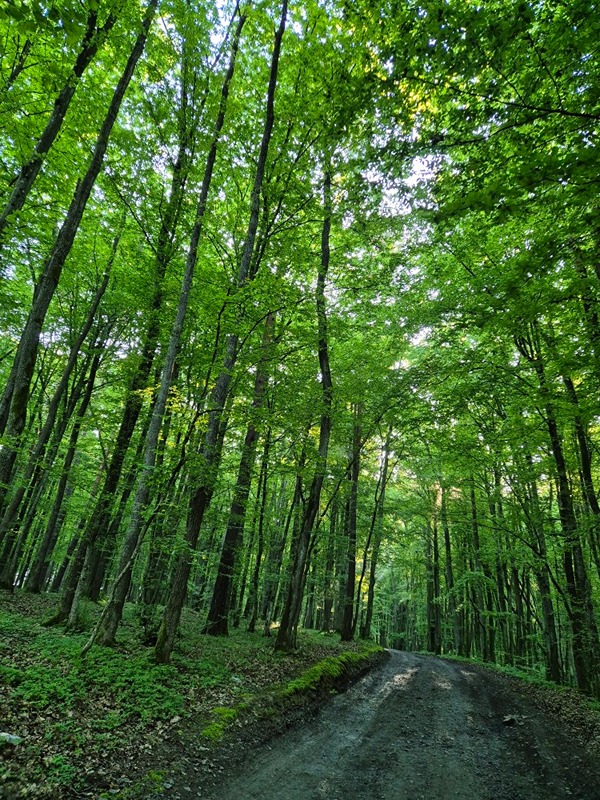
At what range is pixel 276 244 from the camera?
11594mm

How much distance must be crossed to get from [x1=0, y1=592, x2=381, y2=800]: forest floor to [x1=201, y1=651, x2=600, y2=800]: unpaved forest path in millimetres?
552

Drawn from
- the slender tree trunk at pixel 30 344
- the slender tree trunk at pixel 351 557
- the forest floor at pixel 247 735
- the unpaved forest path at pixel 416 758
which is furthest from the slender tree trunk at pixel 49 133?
the slender tree trunk at pixel 351 557

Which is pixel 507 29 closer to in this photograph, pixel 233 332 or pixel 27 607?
pixel 233 332

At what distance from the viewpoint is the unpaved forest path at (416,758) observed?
4531 millimetres

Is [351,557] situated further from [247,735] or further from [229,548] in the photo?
[247,735]

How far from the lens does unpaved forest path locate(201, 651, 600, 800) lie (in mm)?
4531

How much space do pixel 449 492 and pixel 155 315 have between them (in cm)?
2017

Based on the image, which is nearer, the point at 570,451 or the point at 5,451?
the point at 5,451

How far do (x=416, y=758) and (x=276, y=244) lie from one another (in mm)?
11541

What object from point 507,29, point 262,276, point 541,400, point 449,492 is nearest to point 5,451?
point 262,276

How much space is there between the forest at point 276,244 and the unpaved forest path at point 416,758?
10.9 ft

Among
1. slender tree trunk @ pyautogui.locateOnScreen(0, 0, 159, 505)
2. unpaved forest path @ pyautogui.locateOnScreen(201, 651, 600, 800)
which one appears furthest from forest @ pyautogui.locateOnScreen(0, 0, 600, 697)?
unpaved forest path @ pyautogui.locateOnScreen(201, 651, 600, 800)

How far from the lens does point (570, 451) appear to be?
14055 millimetres

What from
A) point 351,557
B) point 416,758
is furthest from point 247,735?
point 351,557
